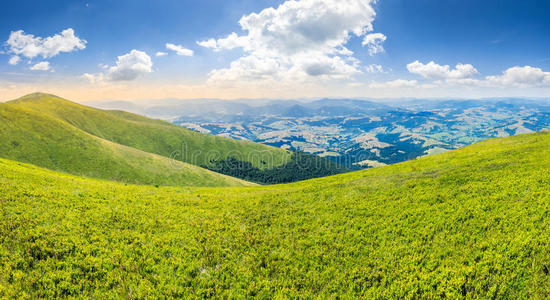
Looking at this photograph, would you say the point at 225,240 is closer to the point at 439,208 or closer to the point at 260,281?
the point at 260,281

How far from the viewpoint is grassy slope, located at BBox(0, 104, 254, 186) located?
139 metres

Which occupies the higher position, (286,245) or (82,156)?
(286,245)

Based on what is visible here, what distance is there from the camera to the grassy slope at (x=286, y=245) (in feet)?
31.3

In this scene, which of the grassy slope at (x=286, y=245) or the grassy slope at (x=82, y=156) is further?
the grassy slope at (x=82, y=156)

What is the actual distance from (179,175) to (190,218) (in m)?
153

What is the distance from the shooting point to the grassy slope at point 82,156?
13900cm

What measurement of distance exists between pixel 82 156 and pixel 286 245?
626 feet

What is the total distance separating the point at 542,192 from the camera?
1547 cm

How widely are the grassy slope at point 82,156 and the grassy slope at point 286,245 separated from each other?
460 ft

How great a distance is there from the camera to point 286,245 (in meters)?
13.7

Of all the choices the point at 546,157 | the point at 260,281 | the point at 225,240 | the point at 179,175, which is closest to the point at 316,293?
the point at 260,281

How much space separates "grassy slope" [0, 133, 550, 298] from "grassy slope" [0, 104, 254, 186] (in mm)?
140129

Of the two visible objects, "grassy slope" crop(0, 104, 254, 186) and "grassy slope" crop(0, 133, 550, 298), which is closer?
"grassy slope" crop(0, 133, 550, 298)

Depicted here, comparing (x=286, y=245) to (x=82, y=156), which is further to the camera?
(x=82, y=156)
